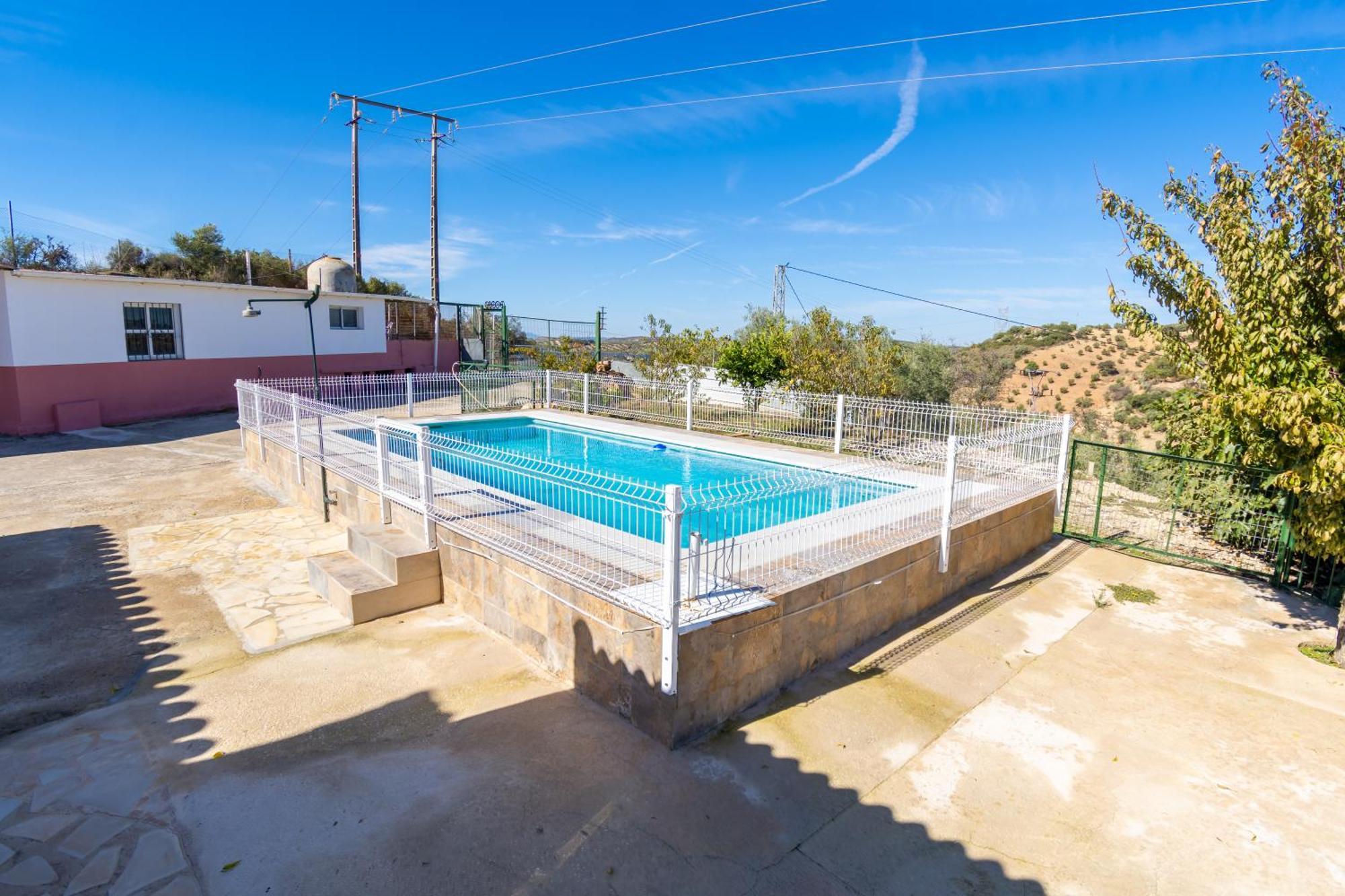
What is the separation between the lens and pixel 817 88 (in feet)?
46.2

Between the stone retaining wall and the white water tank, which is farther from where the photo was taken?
the white water tank

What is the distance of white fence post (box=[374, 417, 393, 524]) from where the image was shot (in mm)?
6910

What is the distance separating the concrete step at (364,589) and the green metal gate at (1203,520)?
295 inches

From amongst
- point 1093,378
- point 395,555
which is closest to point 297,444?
point 395,555

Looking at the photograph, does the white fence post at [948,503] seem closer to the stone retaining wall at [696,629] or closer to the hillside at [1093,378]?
the stone retaining wall at [696,629]

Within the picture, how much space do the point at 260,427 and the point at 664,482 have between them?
644 centimetres

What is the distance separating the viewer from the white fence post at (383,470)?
6.91 metres

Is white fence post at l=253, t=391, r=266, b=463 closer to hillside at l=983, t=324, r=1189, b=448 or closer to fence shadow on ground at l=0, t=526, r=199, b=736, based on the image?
fence shadow on ground at l=0, t=526, r=199, b=736

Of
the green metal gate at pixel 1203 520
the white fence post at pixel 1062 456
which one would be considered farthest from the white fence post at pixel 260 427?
the green metal gate at pixel 1203 520

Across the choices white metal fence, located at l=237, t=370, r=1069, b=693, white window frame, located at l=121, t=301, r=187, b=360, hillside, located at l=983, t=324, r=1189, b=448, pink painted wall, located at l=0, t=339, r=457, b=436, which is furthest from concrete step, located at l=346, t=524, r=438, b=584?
hillside, located at l=983, t=324, r=1189, b=448

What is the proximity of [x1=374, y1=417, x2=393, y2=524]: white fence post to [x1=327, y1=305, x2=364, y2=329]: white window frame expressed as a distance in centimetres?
1602

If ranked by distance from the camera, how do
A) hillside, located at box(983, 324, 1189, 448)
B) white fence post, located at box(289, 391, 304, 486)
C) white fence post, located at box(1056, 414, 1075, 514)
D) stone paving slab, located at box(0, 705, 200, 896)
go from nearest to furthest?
stone paving slab, located at box(0, 705, 200, 896)
white fence post, located at box(1056, 414, 1075, 514)
white fence post, located at box(289, 391, 304, 486)
hillside, located at box(983, 324, 1189, 448)

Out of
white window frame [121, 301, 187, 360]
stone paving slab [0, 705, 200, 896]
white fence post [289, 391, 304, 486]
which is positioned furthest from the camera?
white window frame [121, 301, 187, 360]

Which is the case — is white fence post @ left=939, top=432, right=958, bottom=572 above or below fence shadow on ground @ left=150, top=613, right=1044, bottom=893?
above
